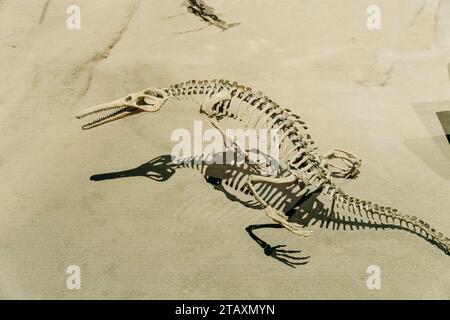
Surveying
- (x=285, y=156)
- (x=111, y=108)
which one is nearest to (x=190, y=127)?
(x=111, y=108)

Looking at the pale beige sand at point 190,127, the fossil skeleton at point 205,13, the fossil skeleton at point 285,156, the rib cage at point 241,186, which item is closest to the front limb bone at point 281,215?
the fossil skeleton at point 285,156

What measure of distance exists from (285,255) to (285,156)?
1227mm

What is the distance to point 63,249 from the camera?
5.24 meters

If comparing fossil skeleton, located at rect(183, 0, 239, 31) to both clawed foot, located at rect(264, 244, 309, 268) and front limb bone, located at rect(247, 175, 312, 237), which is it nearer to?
front limb bone, located at rect(247, 175, 312, 237)

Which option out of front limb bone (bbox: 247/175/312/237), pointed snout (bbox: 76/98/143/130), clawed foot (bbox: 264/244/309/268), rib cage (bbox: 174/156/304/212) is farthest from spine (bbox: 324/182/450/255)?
pointed snout (bbox: 76/98/143/130)

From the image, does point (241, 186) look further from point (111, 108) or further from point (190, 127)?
point (111, 108)

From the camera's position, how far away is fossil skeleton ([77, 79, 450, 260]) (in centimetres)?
524

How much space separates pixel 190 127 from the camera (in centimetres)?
683

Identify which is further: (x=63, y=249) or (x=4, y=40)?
(x=4, y=40)

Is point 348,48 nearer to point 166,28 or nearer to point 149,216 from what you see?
point 166,28

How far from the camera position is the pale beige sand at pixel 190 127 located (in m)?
5.06

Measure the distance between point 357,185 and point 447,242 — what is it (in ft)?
4.48
